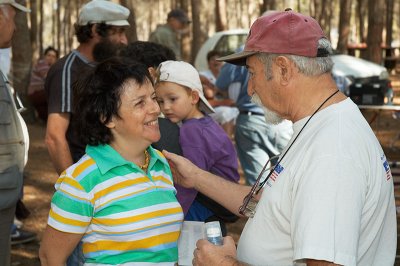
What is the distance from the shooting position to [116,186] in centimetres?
297

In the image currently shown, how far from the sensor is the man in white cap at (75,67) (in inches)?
170

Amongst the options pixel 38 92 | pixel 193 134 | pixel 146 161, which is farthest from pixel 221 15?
pixel 146 161

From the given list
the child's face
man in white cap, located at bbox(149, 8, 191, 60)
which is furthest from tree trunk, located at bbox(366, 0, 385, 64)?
the child's face

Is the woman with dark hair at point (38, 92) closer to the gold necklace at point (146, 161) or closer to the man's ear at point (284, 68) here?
the gold necklace at point (146, 161)

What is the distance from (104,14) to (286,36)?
2.39 meters

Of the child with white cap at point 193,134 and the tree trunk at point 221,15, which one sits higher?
the child with white cap at point 193,134

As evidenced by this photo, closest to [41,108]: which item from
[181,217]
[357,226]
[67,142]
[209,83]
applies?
[209,83]

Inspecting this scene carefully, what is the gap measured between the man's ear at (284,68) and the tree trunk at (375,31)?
19.9 meters

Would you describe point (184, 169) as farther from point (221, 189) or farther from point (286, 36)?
point (286, 36)

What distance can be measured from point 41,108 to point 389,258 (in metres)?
15.8

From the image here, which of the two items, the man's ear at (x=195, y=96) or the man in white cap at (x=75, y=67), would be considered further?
the man in white cap at (x=75, y=67)

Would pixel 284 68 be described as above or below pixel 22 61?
above

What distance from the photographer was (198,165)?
12.2ft

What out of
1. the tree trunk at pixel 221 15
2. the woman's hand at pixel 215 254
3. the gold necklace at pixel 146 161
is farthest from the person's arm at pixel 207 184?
the tree trunk at pixel 221 15
